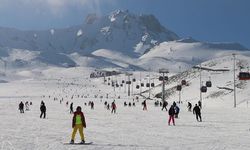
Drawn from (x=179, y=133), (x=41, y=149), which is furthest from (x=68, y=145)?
(x=179, y=133)

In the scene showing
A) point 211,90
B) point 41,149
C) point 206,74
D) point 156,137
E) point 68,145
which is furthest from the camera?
point 206,74

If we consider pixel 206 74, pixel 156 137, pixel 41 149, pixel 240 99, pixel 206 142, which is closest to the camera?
pixel 41 149

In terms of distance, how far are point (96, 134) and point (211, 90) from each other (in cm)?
9384

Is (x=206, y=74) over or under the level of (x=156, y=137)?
A: over

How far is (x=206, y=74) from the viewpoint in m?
154

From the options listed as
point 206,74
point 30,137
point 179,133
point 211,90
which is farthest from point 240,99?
point 30,137

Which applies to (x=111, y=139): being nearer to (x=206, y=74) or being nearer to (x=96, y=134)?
(x=96, y=134)

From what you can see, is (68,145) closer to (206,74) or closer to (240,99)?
(240,99)

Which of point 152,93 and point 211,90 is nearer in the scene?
point 211,90

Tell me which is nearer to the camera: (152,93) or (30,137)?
(30,137)

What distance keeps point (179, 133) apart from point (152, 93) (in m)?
128

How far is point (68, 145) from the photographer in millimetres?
21750

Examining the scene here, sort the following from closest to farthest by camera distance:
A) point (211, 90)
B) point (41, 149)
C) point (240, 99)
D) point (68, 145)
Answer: point (41, 149) → point (68, 145) → point (240, 99) → point (211, 90)

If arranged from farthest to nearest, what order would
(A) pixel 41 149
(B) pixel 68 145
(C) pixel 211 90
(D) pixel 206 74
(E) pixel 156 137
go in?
(D) pixel 206 74 < (C) pixel 211 90 < (E) pixel 156 137 < (B) pixel 68 145 < (A) pixel 41 149
